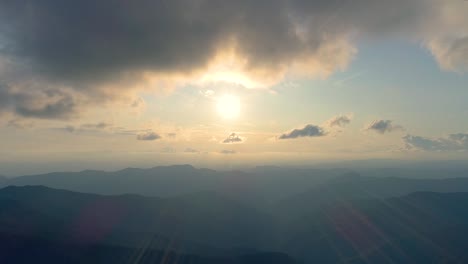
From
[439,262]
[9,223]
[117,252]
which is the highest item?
[9,223]

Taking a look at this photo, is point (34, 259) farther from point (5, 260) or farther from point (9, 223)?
point (9, 223)

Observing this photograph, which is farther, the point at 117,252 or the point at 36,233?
the point at 36,233

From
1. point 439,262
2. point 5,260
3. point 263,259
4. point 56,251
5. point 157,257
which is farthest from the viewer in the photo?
point 439,262

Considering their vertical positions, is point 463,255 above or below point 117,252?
below

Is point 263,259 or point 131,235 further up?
point 131,235

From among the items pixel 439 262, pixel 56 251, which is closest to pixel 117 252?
pixel 56 251

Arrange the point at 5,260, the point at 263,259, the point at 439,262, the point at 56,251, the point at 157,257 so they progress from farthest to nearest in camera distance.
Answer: the point at 439,262 < the point at 263,259 < the point at 157,257 < the point at 56,251 < the point at 5,260

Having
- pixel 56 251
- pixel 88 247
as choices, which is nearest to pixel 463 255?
pixel 88 247

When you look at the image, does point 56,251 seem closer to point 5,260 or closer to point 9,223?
point 5,260

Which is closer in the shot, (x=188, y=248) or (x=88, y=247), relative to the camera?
(x=88, y=247)
